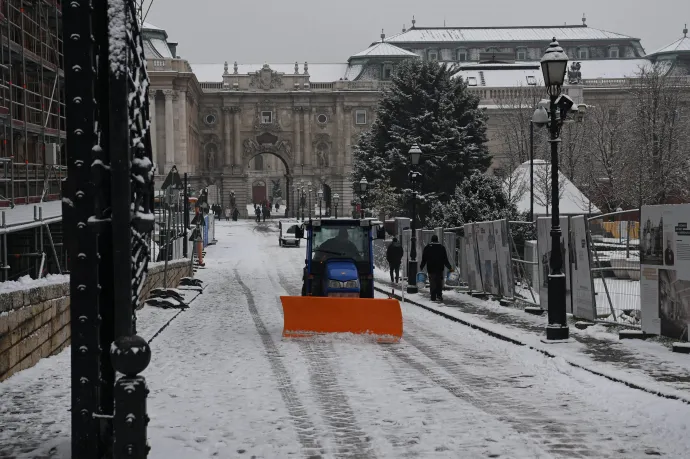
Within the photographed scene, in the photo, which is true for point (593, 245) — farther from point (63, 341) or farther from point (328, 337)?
point (63, 341)

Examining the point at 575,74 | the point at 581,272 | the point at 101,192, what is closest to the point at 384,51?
the point at 575,74

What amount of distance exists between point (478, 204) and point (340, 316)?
2258 centimetres

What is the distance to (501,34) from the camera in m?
128

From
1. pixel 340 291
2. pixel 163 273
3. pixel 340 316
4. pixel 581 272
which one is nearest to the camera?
pixel 340 316

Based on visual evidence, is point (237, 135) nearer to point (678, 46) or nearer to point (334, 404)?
point (678, 46)

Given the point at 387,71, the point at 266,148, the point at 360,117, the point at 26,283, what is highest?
the point at 387,71

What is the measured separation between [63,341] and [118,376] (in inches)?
397

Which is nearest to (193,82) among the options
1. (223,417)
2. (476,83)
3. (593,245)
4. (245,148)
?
(245,148)

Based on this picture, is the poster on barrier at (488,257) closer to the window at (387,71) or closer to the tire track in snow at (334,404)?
the tire track in snow at (334,404)

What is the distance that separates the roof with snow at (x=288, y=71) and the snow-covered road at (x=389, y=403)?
4665 inches

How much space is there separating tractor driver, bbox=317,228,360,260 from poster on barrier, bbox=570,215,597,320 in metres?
4.51

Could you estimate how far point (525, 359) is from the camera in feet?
50.0

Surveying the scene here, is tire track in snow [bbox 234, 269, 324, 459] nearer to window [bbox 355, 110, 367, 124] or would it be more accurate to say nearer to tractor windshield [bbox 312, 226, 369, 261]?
tractor windshield [bbox 312, 226, 369, 261]

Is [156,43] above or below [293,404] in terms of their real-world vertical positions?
above
